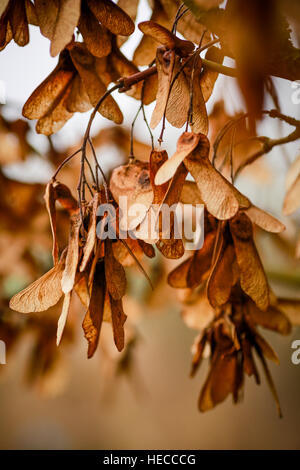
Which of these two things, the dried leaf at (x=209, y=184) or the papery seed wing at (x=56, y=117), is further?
the papery seed wing at (x=56, y=117)

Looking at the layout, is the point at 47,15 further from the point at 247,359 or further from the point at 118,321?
the point at 247,359

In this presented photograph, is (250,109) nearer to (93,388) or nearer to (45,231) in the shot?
(45,231)

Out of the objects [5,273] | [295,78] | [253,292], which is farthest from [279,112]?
[5,273]

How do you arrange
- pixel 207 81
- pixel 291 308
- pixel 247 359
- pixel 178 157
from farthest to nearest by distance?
1. pixel 291 308
2. pixel 247 359
3. pixel 207 81
4. pixel 178 157

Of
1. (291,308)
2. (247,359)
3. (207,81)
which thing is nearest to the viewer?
(207,81)

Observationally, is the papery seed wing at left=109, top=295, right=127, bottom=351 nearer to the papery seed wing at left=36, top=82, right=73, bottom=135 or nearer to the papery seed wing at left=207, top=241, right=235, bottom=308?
the papery seed wing at left=207, top=241, right=235, bottom=308

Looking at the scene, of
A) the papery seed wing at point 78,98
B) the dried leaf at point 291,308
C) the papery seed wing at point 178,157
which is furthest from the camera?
the dried leaf at point 291,308

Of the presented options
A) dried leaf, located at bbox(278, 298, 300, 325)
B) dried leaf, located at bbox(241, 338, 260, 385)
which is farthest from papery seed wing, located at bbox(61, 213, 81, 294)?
dried leaf, located at bbox(278, 298, 300, 325)

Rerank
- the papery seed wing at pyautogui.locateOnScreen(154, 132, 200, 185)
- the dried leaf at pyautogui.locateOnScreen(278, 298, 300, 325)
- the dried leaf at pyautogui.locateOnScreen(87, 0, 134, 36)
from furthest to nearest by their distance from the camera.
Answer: the dried leaf at pyautogui.locateOnScreen(278, 298, 300, 325)
the dried leaf at pyautogui.locateOnScreen(87, 0, 134, 36)
the papery seed wing at pyautogui.locateOnScreen(154, 132, 200, 185)

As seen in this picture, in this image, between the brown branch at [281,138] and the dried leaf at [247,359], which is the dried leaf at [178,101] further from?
the dried leaf at [247,359]

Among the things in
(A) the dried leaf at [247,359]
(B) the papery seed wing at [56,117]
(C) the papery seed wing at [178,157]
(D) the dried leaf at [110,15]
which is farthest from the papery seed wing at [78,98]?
(A) the dried leaf at [247,359]

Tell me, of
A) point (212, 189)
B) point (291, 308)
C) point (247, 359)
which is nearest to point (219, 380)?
point (247, 359)
